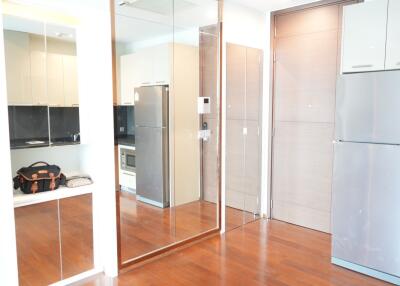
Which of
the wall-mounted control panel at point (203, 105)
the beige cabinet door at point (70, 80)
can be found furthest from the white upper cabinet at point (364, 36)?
the beige cabinet door at point (70, 80)

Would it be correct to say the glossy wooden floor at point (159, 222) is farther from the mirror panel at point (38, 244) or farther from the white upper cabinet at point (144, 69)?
the white upper cabinet at point (144, 69)

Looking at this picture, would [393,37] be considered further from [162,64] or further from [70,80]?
[70,80]

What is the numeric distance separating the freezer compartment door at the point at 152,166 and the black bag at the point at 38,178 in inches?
34.2

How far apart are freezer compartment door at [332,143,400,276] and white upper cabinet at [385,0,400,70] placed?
28.1 inches

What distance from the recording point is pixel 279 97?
14.2 ft

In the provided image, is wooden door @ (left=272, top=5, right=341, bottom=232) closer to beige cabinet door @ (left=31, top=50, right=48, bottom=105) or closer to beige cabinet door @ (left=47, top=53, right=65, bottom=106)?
beige cabinet door @ (left=47, top=53, right=65, bottom=106)

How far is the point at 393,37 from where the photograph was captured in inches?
111

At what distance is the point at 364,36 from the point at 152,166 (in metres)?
2.41

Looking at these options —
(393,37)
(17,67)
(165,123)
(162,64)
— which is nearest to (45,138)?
(17,67)

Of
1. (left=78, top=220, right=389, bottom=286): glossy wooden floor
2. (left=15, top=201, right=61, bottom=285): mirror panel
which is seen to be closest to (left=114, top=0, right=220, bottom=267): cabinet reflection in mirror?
(left=78, top=220, right=389, bottom=286): glossy wooden floor

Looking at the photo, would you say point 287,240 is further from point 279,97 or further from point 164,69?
point 164,69

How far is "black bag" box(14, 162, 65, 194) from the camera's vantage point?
8.59ft

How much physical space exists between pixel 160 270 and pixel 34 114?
5.81 feet

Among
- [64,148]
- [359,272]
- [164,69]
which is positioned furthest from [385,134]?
[64,148]
